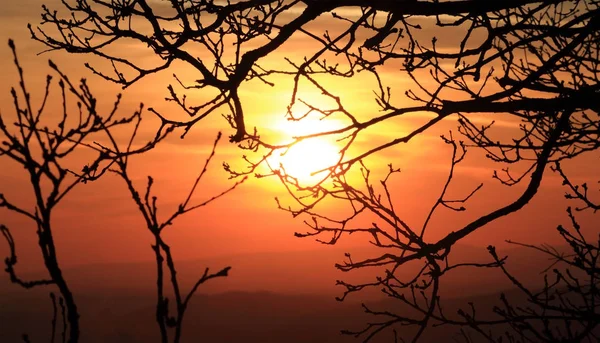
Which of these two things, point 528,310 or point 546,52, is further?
point 546,52

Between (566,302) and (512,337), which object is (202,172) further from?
(512,337)

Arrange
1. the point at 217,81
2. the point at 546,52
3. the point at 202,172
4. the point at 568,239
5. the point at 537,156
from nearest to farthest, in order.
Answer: the point at 202,172 < the point at 217,81 < the point at 568,239 < the point at 537,156 < the point at 546,52

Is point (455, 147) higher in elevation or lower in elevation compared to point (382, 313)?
higher

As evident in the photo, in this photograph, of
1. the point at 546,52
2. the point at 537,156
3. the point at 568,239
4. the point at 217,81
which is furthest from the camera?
the point at 546,52

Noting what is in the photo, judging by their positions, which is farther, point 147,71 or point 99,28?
point 99,28

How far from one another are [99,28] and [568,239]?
476cm

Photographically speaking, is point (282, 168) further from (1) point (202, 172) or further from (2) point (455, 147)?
(1) point (202, 172)

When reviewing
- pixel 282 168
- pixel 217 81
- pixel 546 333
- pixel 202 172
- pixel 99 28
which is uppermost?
pixel 99 28

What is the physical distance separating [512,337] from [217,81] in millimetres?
3889

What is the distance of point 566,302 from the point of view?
6.55 meters

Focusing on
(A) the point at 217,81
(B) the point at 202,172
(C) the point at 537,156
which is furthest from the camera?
(C) the point at 537,156

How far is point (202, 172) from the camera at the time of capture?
307 centimetres

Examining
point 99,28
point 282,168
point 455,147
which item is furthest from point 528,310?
point 99,28

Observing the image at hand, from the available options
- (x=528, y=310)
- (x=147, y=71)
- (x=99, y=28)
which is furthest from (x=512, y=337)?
(x=99, y=28)
